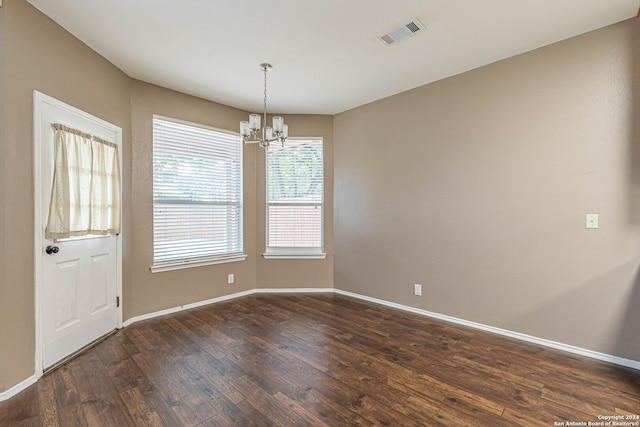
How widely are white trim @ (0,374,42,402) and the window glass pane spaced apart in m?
2.81

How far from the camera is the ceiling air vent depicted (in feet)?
7.63

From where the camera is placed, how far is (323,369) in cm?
231

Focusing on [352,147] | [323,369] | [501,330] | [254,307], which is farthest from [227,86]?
[501,330]

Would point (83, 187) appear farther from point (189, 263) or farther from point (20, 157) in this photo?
point (189, 263)

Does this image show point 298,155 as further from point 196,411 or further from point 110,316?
point 196,411

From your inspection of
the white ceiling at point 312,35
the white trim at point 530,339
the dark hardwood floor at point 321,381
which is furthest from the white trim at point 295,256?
the white ceiling at point 312,35

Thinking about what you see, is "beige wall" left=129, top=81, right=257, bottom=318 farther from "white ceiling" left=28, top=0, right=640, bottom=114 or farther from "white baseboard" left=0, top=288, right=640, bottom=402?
"white ceiling" left=28, top=0, right=640, bottom=114

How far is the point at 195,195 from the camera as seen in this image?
3.82m

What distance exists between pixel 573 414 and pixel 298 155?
12.9ft

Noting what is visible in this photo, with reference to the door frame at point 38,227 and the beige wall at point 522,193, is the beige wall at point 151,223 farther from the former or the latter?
the beige wall at point 522,193

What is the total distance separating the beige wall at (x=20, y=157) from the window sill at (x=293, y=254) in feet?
8.88

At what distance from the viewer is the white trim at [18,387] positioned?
1.93 metres

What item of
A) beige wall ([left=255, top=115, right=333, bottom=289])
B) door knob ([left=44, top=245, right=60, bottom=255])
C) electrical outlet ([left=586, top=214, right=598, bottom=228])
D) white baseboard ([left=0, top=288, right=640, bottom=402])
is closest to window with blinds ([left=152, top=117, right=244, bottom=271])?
beige wall ([left=255, top=115, right=333, bottom=289])

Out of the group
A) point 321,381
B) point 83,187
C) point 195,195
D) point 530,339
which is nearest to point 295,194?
point 195,195
